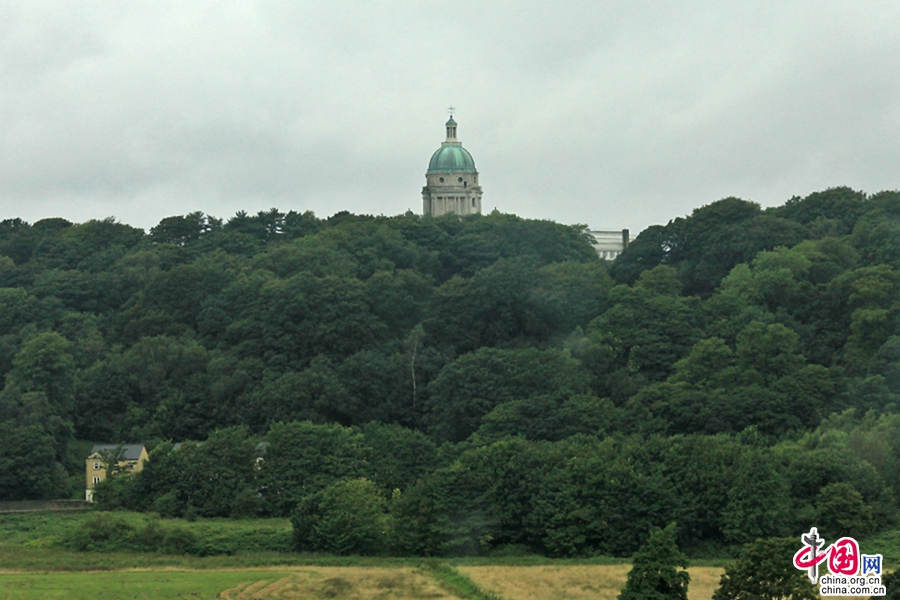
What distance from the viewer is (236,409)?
68.9 m

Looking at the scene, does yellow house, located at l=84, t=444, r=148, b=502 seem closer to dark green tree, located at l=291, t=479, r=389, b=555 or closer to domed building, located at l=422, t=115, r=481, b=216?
dark green tree, located at l=291, t=479, r=389, b=555

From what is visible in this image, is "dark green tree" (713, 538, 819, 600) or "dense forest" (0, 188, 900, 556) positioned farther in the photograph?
"dense forest" (0, 188, 900, 556)

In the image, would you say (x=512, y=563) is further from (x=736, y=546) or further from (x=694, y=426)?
(x=694, y=426)

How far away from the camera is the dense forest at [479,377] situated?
5347 cm

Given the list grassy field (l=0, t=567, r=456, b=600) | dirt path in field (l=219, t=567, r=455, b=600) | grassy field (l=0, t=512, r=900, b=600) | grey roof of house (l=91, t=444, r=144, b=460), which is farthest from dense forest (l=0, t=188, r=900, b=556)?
grassy field (l=0, t=567, r=456, b=600)

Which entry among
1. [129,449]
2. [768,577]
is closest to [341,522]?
[129,449]

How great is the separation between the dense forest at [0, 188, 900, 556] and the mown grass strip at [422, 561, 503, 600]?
3.10 meters

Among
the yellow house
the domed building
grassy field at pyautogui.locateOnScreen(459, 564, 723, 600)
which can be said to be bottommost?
grassy field at pyautogui.locateOnScreen(459, 564, 723, 600)

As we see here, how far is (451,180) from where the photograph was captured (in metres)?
128

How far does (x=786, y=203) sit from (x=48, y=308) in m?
37.1

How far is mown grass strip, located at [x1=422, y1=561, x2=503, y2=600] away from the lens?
45231 mm

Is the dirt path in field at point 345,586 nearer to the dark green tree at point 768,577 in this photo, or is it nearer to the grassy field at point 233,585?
the grassy field at point 233,585

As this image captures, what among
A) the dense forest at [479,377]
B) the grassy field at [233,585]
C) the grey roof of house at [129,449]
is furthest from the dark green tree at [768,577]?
the grey roof of house at [129,449]

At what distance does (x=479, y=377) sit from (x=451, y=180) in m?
63.7
